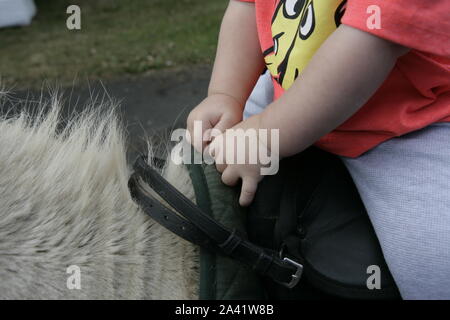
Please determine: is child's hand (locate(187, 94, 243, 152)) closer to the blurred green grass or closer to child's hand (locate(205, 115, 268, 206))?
child's hand (locate(205, 115, 268, 206))

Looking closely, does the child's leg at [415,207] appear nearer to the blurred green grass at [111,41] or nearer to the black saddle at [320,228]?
the black saddle at [320,228]

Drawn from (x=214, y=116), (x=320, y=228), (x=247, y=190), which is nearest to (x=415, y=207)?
(x=320, y=228)

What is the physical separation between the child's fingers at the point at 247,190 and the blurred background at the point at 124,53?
1882 millimetres

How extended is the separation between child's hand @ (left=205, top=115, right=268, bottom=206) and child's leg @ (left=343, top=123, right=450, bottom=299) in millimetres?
167

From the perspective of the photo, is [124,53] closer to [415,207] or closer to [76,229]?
[76,229]

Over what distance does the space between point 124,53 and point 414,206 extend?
10.1 feet

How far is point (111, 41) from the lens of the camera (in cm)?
372

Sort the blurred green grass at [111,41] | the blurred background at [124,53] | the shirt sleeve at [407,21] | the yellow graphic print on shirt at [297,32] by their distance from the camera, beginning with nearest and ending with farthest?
the shirt sleeve at [407,21] < the yellow graphic print on shirt at [297,32] < the blurred background at [124,53] < the blurred green grass at [111,41]

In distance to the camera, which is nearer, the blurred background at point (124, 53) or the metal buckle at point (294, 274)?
the metal buckle at point (294, 274)

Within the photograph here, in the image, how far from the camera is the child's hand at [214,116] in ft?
2.83

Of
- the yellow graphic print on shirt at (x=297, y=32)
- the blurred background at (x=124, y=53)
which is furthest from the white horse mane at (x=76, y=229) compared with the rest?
the blurred background at (x=124, y=53)

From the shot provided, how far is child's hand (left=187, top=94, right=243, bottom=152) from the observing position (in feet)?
2.83

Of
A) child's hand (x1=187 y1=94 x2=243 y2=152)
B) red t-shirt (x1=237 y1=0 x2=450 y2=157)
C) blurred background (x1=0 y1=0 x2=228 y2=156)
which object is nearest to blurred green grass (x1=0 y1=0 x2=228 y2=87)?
blurred background (x1=0 y1=0 x2=228 y2=156)

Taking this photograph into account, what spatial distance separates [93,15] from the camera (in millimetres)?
4227
